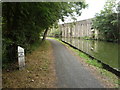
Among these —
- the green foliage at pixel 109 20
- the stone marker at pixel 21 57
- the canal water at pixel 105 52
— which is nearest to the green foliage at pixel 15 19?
the stone marker at pixel 21 57

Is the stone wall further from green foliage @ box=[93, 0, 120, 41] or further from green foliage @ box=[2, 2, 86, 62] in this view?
green foliage @ box=[2, 2, 86, 62]

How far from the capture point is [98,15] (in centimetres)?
2955

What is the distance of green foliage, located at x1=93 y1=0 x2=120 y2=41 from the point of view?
24.2 m

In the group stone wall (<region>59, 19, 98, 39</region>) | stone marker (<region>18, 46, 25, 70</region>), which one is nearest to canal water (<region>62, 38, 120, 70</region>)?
stone marker (<region>18, 46, 25, 70</region>)

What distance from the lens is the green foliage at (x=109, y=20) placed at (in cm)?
2419

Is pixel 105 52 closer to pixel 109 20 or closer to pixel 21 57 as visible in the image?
pixel 21 57

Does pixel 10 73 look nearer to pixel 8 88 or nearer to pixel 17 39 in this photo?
pixel 8 88

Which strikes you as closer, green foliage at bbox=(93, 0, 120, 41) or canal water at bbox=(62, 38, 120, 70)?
canal water at bbox=(62, 38, 120, 70)

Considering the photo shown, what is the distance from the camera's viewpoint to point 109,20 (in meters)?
25.9

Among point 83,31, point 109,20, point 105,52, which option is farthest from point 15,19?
point 83,31

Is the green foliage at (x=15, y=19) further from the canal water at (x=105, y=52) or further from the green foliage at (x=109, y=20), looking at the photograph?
the green foliage at (x=109, y=20)

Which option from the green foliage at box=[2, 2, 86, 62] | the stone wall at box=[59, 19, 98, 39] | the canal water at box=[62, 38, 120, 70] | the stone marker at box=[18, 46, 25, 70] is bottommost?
the canal water at box=[62, 38, 120, 70]

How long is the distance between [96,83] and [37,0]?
12.9ft

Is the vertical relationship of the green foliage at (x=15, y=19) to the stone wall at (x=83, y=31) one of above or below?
below
